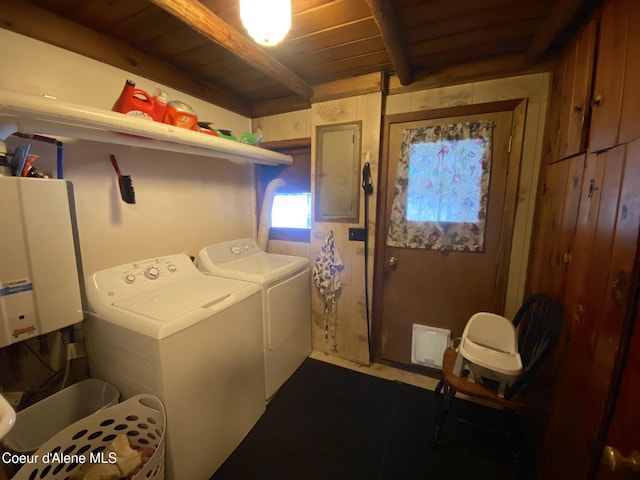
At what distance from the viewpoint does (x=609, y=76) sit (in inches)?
38.7

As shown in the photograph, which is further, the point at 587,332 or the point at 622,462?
the point at 587,332

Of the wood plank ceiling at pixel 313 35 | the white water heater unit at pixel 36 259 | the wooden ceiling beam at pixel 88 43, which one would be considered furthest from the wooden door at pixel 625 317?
the wooden ceiling beam at pixel 88 43

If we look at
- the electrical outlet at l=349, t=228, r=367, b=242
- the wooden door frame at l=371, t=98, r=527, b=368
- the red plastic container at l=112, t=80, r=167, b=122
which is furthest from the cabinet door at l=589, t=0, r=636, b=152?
the red plastic container at l=112, t=80, r=167, b=122

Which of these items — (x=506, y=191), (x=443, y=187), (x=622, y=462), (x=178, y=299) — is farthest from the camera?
(x=443, y=187)

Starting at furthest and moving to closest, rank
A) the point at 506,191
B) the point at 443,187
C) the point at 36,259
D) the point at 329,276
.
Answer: the point at 329,276 < the point at 443,187 < the point at 506,191 < the point at 36,259

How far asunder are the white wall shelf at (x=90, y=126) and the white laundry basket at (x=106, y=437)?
4.02 ft

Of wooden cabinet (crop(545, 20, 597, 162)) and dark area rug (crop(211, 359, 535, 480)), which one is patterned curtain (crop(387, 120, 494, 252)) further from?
dark area rug (crop(211, 359, 535, 480))

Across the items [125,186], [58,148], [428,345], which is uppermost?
[58,148]

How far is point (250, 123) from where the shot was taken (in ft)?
8.50

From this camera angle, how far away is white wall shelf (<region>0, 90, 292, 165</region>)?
101 cm

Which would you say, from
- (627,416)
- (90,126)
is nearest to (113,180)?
(90,126)

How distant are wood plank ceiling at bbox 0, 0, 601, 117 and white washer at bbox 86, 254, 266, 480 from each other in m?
1.31

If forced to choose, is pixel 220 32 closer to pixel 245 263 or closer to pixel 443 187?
pixel 245 263

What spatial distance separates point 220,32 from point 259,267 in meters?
1.43
